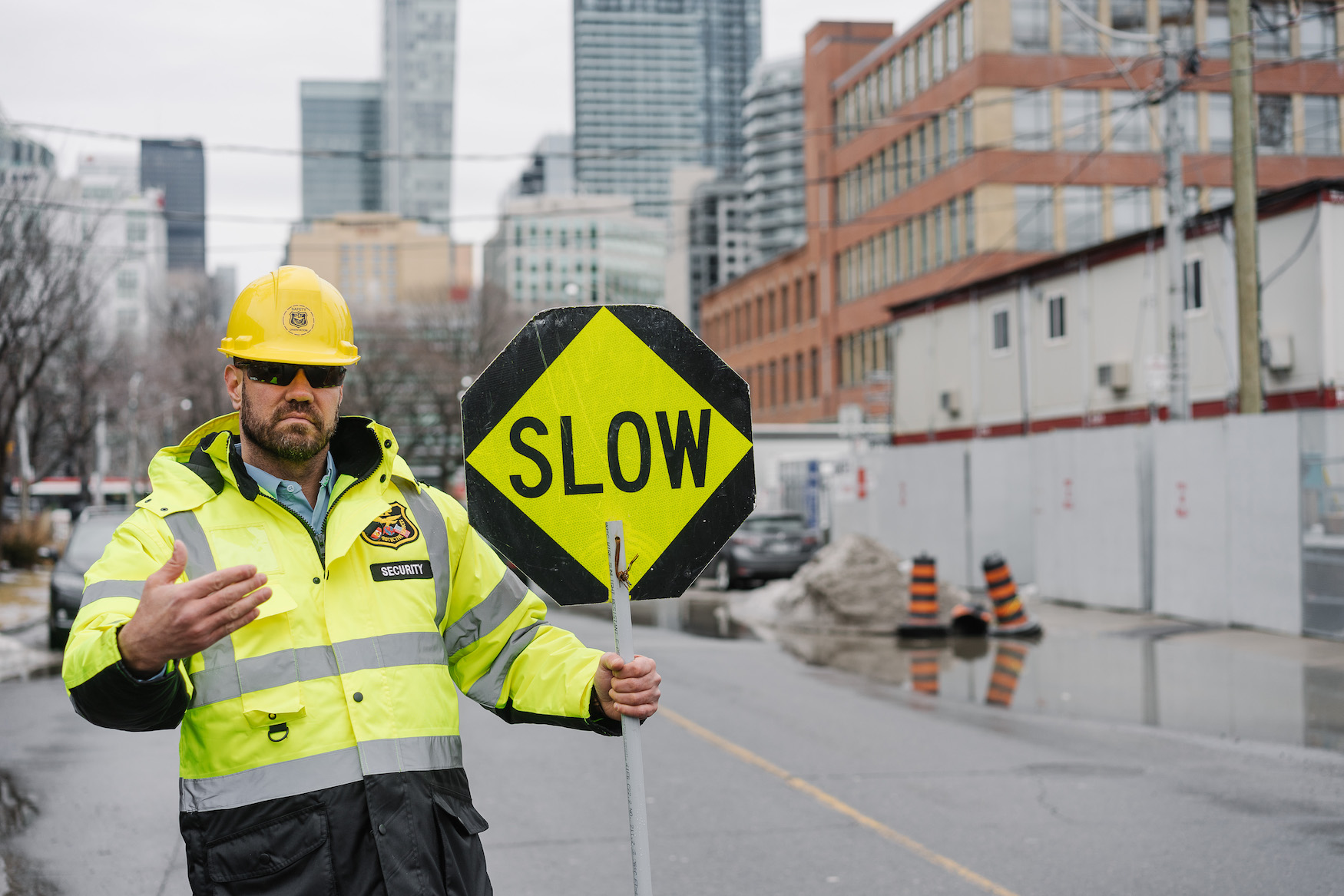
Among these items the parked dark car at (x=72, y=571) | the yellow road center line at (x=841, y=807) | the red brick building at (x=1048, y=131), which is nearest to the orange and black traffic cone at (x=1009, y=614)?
the yellow road center line at (x=841, y=807)

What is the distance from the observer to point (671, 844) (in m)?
7.09

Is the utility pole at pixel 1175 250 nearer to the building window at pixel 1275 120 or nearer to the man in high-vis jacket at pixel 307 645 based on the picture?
the man in high-vis jacket at pixel 307 645

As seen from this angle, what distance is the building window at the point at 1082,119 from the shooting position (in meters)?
52.2

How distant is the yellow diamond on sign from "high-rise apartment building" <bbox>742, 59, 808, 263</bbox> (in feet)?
465

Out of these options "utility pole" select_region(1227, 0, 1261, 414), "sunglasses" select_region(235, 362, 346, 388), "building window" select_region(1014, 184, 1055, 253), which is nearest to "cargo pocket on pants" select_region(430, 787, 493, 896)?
"sunglasses" select_region(235, 362, 346, 388)

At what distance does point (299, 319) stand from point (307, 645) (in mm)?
759

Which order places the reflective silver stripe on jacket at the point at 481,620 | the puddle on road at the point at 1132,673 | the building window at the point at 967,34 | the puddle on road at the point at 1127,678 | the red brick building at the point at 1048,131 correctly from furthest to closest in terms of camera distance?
the building window at the point at 967,34 < the red brick building at the point at 1048,131 < the puddle on road at the point at 1132,673 < the puddle on road at the point at 1127,678 < the reflective silver stripe on jacket at the point at 481,620

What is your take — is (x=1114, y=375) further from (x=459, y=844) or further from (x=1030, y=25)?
(x=459, y=844)

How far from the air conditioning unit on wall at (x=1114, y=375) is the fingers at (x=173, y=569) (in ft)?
96.4

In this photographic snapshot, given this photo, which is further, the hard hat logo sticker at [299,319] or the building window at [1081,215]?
the building window at [1081,215]

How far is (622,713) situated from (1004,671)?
11.9 metres

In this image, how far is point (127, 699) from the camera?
2557 millimetres

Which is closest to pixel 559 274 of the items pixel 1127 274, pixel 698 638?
pixel 1127 274

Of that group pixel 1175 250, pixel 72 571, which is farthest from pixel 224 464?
pixel 1175 250
